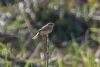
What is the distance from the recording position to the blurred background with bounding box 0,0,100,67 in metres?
1.80

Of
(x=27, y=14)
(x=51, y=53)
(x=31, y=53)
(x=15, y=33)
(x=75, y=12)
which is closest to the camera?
(x=51, y=53)

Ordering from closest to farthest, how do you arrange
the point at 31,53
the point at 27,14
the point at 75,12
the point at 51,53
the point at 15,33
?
1. the point at 51,53
2. the point at 31,53
3. the point at 15,33
4. the point at 27,14
5. the point at 75,12

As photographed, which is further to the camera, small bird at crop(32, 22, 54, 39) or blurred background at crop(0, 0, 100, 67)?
blurred background at crop(0, 0, 100, 67)

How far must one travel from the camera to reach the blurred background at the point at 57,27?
180cm

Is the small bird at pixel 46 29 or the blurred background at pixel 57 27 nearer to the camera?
the small bird at pixel 46 29

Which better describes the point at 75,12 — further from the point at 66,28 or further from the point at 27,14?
the point at 27,14

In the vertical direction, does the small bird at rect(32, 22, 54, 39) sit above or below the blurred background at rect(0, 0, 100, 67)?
below

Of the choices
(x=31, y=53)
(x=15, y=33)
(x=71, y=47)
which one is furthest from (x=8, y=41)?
(x=71, y=47)

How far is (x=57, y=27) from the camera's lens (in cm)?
214

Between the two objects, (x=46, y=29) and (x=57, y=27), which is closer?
(x=46, y=29)

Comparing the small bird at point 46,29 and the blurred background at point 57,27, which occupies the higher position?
the blurred background at point 57,27

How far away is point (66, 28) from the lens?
214cm

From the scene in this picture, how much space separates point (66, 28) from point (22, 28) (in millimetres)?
280

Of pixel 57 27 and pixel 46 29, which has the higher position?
pixel 57 27
